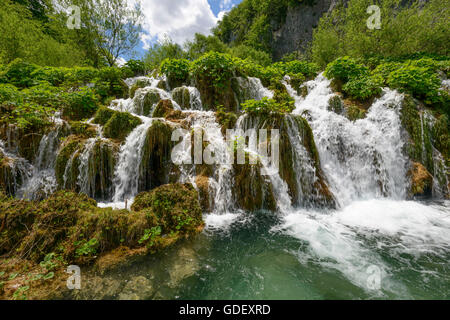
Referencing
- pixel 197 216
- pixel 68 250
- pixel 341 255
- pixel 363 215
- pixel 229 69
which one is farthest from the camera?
pixel 229 69

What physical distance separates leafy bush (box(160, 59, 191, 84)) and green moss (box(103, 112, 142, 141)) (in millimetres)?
5268

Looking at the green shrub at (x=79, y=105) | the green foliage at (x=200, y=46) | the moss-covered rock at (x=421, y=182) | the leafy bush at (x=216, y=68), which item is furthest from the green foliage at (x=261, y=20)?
the moss-covered rock at (x=421, y=182)

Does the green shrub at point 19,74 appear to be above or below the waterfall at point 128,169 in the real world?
above

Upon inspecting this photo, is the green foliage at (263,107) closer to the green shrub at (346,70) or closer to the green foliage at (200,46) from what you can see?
the green shrub at (346,70)

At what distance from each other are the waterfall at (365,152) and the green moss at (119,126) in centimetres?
759

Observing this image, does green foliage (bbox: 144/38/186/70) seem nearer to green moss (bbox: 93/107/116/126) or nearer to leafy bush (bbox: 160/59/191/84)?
leafy bush (bbox: 160/59/191/84)

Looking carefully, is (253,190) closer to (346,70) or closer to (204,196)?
(204,196)

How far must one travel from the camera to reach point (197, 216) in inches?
169

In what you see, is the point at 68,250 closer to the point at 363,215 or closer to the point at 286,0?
the point at 363,215

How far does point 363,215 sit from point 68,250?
7357 mm

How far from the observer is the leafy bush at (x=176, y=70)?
10.3 metres

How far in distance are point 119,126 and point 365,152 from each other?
32.1 feet

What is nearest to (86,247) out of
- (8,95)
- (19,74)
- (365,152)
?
(8,95)
